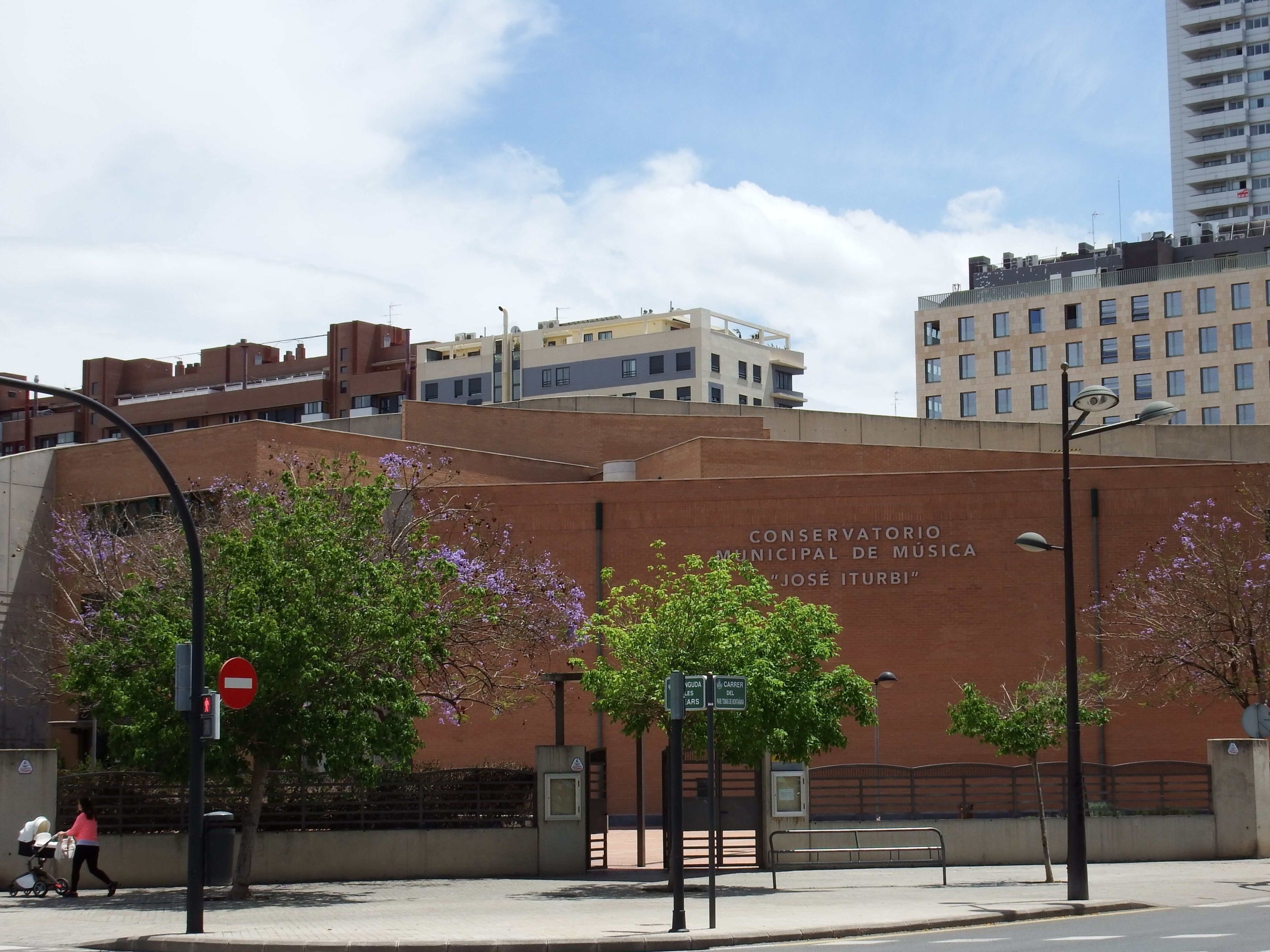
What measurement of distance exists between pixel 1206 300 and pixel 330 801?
3109 inches

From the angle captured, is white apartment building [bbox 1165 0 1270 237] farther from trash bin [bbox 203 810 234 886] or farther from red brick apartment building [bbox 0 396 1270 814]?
Result: trash bin [bbox 203 810 234 886]

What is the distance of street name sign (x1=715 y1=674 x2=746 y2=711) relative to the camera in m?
16.7

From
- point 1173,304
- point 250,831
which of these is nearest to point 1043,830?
point 250,831

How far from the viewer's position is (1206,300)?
91125mm

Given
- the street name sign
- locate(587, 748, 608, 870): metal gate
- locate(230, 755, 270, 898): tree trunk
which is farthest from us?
locate(587, 748, 608, 870): metal gate

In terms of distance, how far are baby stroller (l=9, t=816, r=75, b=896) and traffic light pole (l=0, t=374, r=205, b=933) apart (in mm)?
5142

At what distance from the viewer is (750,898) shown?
2106cm

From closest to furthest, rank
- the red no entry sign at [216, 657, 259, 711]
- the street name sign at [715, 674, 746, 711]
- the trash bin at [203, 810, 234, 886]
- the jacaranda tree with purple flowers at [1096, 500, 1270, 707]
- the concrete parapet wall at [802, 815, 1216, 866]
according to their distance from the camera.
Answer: the street name sign at [715, 674, 746, 711], the trash bin at [203, 810, 234, 886], the red no entry sign at [216, 657, 259, 711], the concrete parapet wall at [802, 815, 1216, 866], the jacaranda tree with purple flowers at [1096, 500, 1270, 707]

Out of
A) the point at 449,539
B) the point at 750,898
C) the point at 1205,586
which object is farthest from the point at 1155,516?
the point at 750,898

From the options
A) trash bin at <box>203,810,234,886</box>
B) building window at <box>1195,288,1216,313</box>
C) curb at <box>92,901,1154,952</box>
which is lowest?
curb at <box>92,901,1154,952</box>

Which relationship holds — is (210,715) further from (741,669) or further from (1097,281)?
(1097,281)

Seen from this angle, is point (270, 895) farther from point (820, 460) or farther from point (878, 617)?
point (820, 460)

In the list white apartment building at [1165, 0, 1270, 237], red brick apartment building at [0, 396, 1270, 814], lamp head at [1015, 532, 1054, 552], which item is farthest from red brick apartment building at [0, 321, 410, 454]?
lamp head at [1015, 532, 1054, 552]

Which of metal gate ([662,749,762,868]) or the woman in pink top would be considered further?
metal gate ([662,749,762,868])
